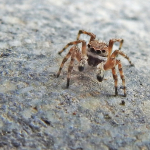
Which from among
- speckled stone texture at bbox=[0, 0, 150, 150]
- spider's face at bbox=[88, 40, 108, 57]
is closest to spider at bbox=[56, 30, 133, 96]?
spider's face at bbox=[88, 40, 108, 57]

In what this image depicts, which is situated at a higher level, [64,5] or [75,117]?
[64,5]

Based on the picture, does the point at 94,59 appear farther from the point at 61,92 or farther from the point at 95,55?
the point at 61,92

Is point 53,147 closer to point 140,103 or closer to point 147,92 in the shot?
point 140,103

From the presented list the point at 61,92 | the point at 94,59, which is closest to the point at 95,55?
the point at 94,59

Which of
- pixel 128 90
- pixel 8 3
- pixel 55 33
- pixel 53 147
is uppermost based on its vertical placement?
pixel 8 3

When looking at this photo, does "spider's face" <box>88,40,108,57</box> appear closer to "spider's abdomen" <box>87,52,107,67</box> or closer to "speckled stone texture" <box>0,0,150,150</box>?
"spider's abdomen" <box>87,52,107,67</box>

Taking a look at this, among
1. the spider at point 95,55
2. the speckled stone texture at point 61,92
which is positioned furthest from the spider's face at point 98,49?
the speckled stone texture at point 61,92

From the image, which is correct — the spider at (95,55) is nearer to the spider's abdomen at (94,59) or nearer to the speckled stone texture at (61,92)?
the spider's abdomen at (94,59)

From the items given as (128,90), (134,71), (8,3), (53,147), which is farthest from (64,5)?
(53,147)

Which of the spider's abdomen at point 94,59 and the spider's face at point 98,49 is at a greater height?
the spider's face at point 98,49
